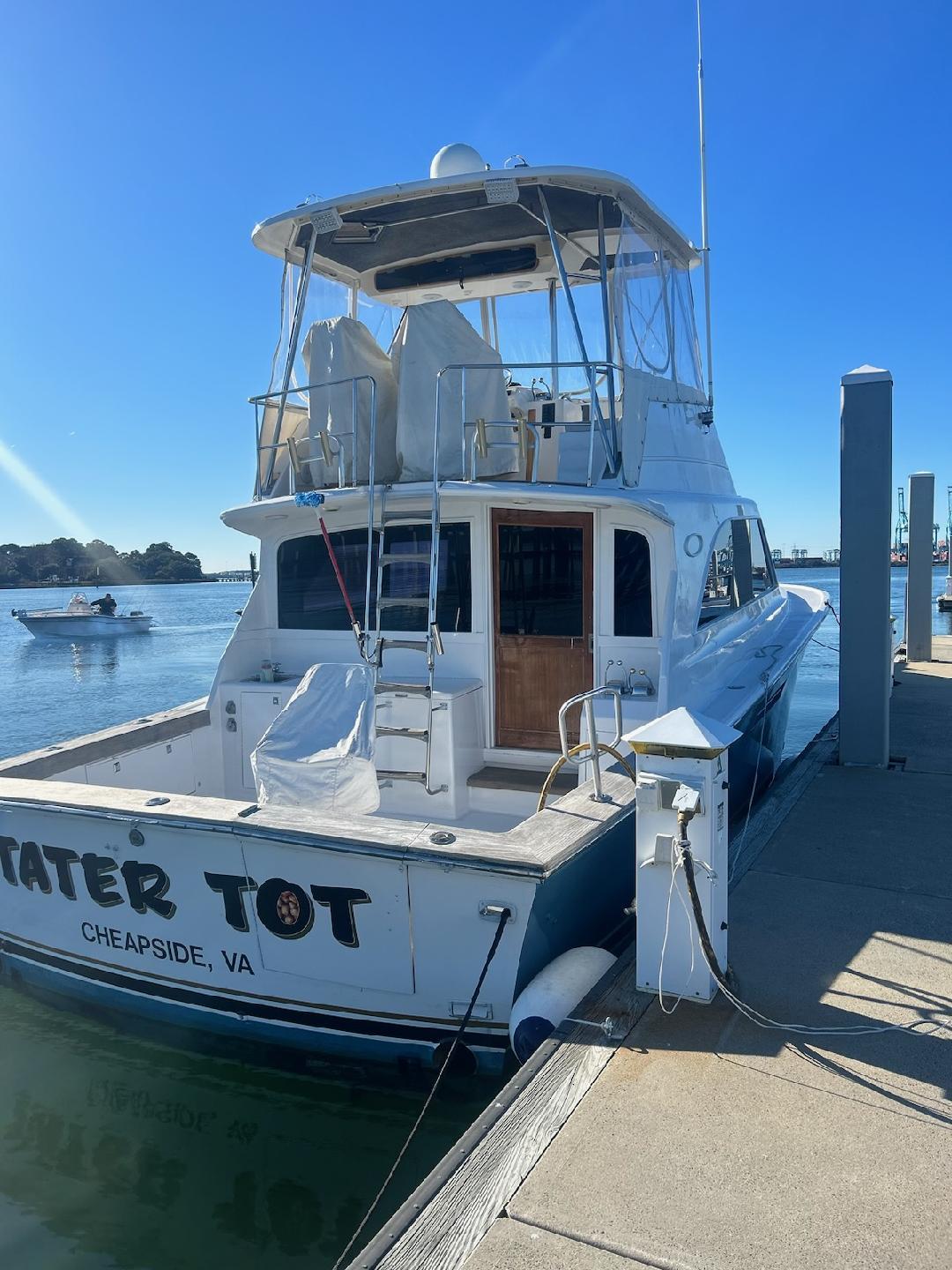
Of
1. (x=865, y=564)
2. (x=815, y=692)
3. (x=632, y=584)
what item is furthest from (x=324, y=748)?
(x=815, y=692)

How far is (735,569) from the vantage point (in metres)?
7.90

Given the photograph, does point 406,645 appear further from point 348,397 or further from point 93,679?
point 93,679

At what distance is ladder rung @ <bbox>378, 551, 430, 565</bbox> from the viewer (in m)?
5.88

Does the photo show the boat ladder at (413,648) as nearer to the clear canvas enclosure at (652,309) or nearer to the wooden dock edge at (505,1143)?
the clear canvas enclosure at (652,309)

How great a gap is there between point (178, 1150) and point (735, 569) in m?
5.95

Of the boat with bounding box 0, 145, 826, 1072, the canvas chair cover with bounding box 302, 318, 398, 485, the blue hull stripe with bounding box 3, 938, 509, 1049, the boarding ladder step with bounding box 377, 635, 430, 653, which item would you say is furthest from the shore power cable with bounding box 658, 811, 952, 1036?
the canvas chair cover with bounding box 302, 318, 398, 485

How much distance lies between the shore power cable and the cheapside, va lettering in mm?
1337

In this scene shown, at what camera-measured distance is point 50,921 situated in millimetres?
4691

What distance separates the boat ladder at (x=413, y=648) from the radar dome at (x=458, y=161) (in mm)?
2688

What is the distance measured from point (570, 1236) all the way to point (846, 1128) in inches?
39.4

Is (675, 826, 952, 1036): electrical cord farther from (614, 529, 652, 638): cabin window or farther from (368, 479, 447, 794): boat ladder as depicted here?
(614, 529, 652, 638): cabin window

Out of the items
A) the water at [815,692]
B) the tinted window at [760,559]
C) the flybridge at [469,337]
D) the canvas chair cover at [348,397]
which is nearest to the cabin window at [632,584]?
the flybridge at [469,337]

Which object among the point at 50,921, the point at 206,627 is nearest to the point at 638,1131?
the point at 50,921

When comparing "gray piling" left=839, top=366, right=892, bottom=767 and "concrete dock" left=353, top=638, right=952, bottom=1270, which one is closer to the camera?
"concrete dock" left=353, top=638, right=952, bottom=1270
